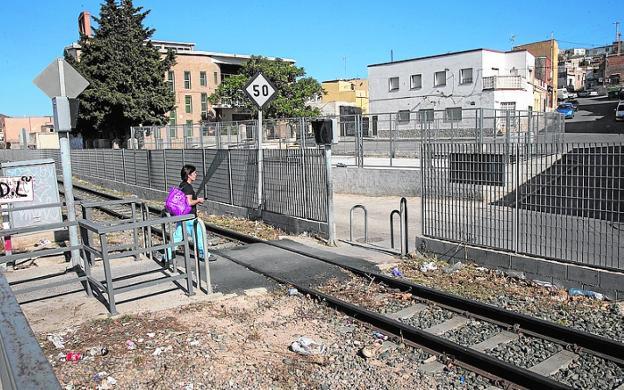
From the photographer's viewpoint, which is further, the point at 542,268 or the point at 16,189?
the point at 16,189

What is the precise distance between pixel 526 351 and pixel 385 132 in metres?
17.5

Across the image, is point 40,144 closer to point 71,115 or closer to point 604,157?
point 71,115

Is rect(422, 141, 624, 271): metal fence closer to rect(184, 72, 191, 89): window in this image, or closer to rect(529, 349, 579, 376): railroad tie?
rect(529, 349, 579, 376): railroad tie

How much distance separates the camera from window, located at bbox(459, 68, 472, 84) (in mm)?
49906

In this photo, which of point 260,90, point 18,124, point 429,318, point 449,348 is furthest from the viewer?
point 18,124

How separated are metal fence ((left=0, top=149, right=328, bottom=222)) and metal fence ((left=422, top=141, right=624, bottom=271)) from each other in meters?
2.87

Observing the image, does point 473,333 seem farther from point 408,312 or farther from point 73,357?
point 73,357

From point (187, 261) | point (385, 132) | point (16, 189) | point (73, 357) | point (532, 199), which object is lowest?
point (73, 357)

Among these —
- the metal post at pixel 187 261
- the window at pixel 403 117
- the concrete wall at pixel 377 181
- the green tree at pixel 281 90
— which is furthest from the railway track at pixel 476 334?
the green tree at pixel 281 90

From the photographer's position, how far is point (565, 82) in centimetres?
13112

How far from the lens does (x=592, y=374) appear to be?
17.1ft

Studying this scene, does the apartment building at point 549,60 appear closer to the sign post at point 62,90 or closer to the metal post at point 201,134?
the metal post at point 201,134

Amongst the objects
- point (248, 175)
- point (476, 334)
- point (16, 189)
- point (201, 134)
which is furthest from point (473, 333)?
point (201, 134)

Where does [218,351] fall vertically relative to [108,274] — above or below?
below
